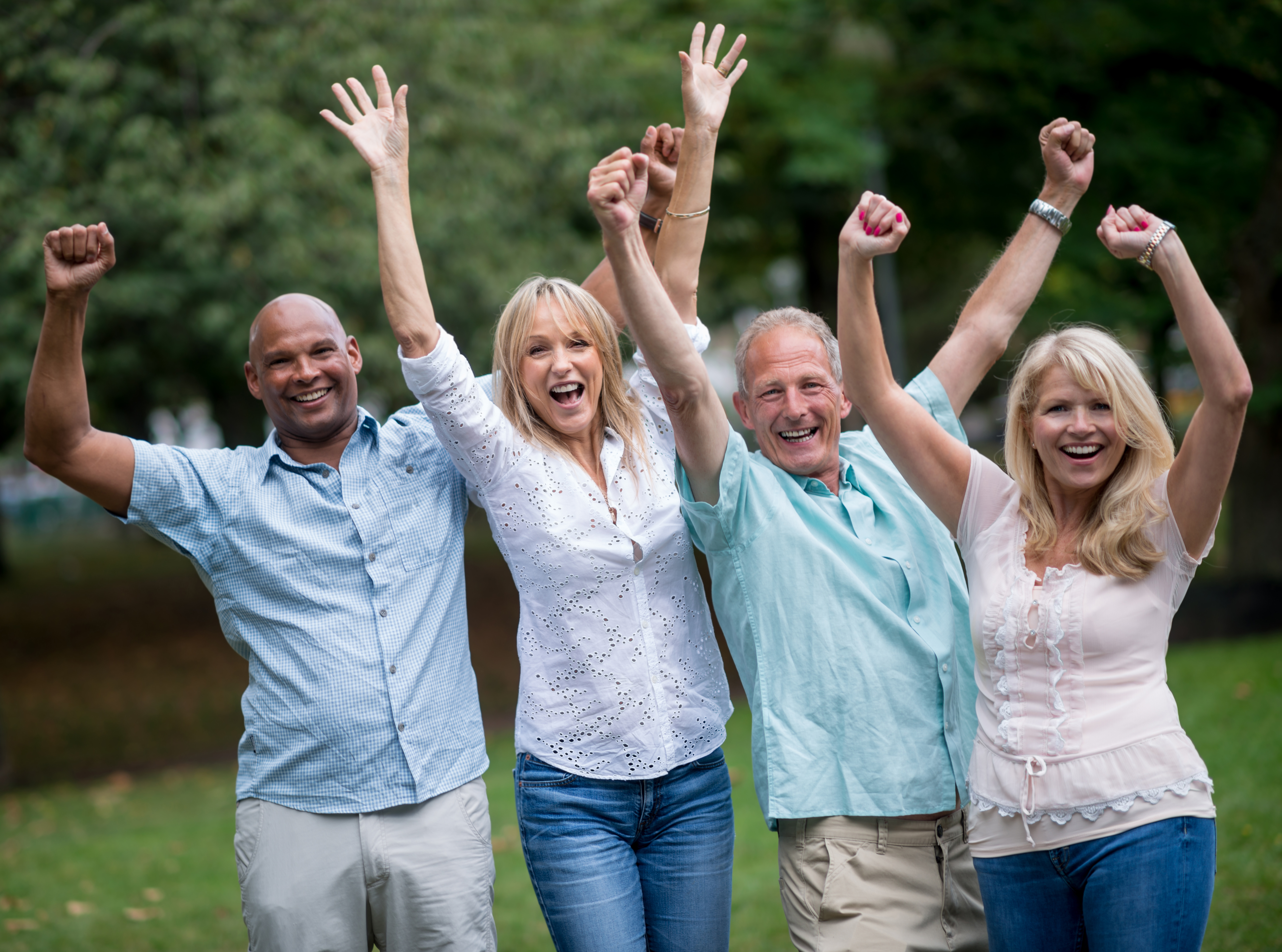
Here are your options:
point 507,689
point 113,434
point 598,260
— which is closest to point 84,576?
point 507,689

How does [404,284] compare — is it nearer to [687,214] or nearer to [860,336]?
[687,214]

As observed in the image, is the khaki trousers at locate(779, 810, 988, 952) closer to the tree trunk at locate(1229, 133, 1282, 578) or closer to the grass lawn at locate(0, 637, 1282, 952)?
the grass lawn at locate(0, 637, 1282, 952)

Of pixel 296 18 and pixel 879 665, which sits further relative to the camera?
pixel 296 18

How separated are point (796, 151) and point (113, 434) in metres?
10.4

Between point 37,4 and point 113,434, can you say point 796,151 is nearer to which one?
point 37,4

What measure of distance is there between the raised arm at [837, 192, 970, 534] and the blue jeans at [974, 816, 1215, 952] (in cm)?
80

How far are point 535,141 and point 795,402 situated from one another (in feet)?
28.2

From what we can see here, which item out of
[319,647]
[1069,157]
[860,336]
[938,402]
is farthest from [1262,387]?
[319,647]

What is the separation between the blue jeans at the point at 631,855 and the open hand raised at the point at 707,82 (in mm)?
1666

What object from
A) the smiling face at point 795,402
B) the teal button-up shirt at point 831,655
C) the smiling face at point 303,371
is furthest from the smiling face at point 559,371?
the smiling face at point 303,371

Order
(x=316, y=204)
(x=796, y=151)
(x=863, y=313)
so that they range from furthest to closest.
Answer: (x=796, y=151), (x=316, y=204), (x=863, y=313)

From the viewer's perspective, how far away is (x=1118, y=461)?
2.87 meters

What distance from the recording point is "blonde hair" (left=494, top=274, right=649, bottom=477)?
10.4 ft

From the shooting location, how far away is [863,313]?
2.94 m
